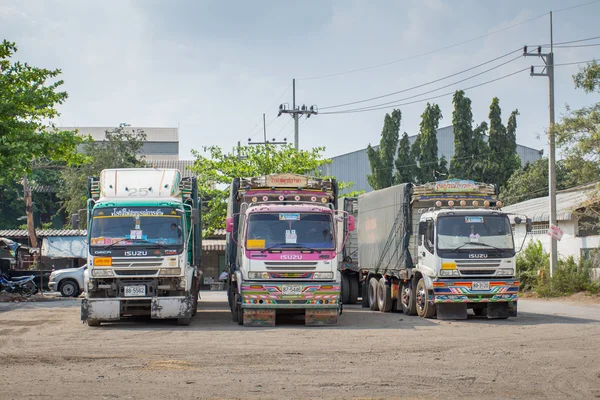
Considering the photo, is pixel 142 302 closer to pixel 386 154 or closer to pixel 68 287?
pixel 68 287

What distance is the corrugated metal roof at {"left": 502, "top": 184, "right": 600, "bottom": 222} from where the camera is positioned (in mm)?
30464

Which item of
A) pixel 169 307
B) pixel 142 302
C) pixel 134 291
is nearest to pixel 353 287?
pixel 169 307

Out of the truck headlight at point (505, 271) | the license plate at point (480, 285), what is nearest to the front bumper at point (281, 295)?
the license plate at point (480, 285)

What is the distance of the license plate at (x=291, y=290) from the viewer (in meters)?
18.2

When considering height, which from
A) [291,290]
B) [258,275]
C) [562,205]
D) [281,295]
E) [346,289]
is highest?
[562,205]

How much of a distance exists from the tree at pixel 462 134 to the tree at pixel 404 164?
2.86 metres

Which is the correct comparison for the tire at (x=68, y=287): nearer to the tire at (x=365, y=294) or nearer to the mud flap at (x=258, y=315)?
the tire at (x=365, y=294)

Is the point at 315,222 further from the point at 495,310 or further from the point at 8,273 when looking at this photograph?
the point at 8,273

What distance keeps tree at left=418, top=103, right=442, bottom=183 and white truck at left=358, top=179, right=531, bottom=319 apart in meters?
32.7

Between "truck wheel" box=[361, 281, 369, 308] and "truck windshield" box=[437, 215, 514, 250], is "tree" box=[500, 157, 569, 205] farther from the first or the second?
"truck windshield" box=[437, 215, 514, 250]

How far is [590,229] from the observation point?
32.4 m

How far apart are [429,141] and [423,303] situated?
117 feet

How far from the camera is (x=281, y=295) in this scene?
18.2 meters

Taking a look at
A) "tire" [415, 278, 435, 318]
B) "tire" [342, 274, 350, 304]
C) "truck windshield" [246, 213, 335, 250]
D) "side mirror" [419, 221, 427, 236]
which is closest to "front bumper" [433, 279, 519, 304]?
"tire" [415, 278, 435, 318]
